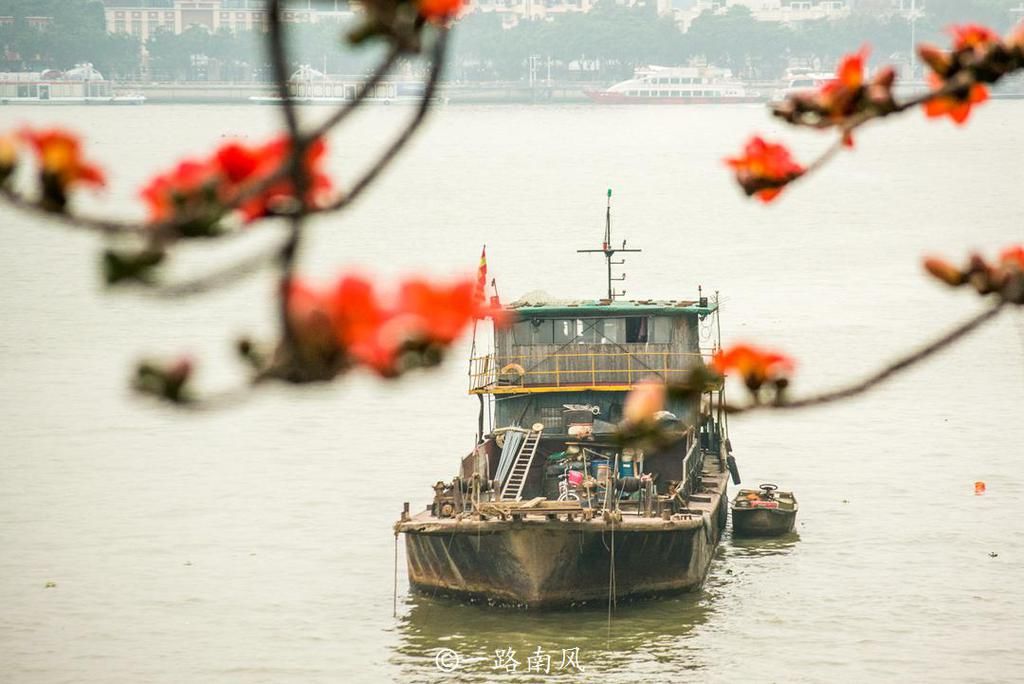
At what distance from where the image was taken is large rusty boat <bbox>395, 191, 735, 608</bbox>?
3050cm

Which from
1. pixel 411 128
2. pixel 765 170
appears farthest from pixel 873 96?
pixel 411 128

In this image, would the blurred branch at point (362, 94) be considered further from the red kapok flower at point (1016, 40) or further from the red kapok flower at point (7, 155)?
the red kapok flower at point (1016, 40)

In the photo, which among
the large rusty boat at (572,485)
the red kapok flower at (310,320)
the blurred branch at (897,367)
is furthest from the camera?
the large rusty boat at (572,485)

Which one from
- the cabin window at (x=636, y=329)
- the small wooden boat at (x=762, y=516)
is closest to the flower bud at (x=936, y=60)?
the cabin window at (x=636, y=329)

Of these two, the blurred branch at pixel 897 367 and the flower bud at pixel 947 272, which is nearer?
the blurred branch at pixel 897 367

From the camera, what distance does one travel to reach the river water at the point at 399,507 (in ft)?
101

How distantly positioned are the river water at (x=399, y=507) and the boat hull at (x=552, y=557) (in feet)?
1.26

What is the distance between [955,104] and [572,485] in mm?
27938

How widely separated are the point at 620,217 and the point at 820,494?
82.1 metres

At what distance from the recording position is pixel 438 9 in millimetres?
3779

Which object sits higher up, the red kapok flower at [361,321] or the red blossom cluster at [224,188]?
the red blossom cluster at [224,188]

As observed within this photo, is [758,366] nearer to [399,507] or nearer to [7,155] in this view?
[7,155]

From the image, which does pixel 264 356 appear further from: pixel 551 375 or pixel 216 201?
pixel 551 375

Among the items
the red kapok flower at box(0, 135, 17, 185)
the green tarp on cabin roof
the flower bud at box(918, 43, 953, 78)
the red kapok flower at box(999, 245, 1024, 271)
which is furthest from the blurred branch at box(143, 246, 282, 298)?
the green tarp on cabin roof
